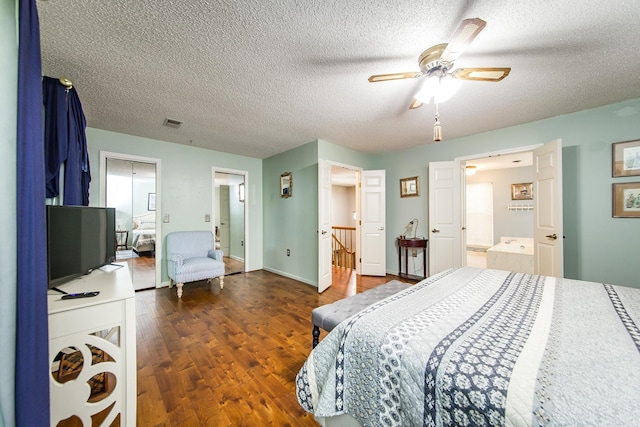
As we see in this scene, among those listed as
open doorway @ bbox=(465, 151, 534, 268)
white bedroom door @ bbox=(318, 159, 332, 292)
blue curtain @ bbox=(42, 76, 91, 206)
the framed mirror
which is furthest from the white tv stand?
open doorway @ bbox=(465, 151, 534, 268)

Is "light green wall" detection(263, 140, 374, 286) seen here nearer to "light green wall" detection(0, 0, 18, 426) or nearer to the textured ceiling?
the textured ceiling

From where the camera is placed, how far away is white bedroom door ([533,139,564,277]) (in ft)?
8.51

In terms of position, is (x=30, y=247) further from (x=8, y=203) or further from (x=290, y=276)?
(x=290, y=276)

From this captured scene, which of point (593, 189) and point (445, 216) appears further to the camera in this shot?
point (445, 216)

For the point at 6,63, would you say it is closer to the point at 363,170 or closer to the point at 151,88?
the point at 151,88

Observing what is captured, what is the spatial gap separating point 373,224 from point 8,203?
4.18 m

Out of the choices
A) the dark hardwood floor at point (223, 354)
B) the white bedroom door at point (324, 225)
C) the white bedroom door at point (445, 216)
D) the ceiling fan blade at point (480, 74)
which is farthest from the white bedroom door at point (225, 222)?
the ceiling fan blade at point (480, 74)

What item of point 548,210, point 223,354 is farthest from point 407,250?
point 223,354

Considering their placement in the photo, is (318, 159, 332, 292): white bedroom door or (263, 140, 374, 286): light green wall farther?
(263, 140, 374, 286): light green wall

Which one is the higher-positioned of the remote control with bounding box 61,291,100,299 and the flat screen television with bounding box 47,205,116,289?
the flat screen television with bounding box 47,205,116,289

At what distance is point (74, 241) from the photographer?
58.9 inches

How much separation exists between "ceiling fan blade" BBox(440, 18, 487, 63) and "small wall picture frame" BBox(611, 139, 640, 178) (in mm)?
2705

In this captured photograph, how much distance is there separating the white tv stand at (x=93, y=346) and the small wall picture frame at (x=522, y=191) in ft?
24.1

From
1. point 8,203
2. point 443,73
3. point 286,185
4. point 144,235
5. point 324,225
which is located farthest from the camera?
point 286,185
